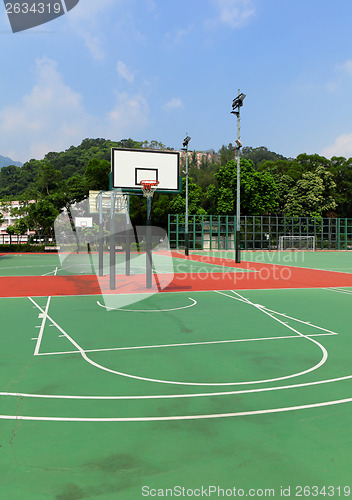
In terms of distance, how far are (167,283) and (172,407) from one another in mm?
13666

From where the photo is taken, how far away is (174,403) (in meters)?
5.54

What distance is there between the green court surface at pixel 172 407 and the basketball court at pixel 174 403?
0.02 metres

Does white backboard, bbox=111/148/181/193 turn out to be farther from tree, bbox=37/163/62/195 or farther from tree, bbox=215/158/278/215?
tree, bbox=37/163/62/195

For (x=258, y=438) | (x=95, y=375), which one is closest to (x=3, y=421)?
(x=95, y=375)

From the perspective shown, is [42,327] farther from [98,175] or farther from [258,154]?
[258,154]

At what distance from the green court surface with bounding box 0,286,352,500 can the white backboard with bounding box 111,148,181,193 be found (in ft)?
25.1

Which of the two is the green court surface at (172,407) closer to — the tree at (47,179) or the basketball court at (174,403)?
the basketball court at (174,403)

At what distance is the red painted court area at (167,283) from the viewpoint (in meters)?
16.6

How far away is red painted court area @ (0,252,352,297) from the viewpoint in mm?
16641

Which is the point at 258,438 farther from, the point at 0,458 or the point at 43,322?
the point at 43,322

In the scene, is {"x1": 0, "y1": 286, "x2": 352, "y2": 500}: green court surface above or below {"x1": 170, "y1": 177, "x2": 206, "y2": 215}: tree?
below

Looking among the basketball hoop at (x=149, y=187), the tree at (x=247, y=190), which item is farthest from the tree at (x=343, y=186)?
the basketball hoop at (x=149, y=187)

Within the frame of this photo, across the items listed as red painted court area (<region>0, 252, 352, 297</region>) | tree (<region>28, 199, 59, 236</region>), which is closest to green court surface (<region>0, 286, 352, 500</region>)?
red painted court area (<region>0, 252, 352, 297</region>)

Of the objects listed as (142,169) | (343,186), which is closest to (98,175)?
(343,186)
